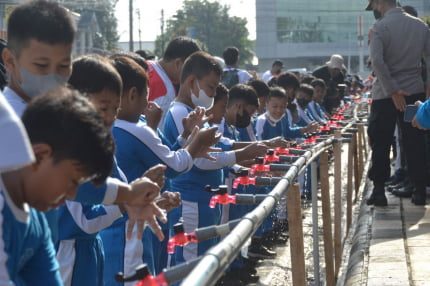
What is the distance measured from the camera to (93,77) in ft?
12.6

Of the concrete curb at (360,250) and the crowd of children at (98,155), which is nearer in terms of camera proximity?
the crowd of children at (98,155)

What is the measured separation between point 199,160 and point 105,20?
318 feet

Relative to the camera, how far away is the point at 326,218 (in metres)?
6.48

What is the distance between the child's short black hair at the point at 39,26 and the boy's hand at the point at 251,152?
96.1 inches

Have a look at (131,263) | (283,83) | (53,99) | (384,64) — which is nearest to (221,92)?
(131,263)

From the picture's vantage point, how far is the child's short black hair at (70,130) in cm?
225

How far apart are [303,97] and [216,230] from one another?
1026 cm

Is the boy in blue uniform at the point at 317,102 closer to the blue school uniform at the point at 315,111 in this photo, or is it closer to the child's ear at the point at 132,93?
the blue school uniform at the point at 315,111

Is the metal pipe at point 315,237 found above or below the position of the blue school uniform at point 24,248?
below

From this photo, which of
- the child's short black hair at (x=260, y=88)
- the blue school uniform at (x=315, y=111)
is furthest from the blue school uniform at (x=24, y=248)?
the blue school uniform at (x=315, y=111)

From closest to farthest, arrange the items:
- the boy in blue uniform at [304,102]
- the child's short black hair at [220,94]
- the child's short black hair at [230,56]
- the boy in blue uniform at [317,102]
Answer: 1. the child's short black hair at [220,94]
2. the boy in blue uniform at [304,102]
3. the child's short black hair at [230,56]
4. the boy in blue uniform at [317,102]

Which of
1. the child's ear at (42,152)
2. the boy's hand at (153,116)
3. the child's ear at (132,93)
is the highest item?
the child's ear at (132,93)

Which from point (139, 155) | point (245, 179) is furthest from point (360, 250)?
point (139, 155)

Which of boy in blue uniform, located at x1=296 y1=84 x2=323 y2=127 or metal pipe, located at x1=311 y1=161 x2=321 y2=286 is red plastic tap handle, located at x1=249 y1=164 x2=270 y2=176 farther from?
boy in blue uniform, located at x1=296 y1=84 x2=323 y2=127
